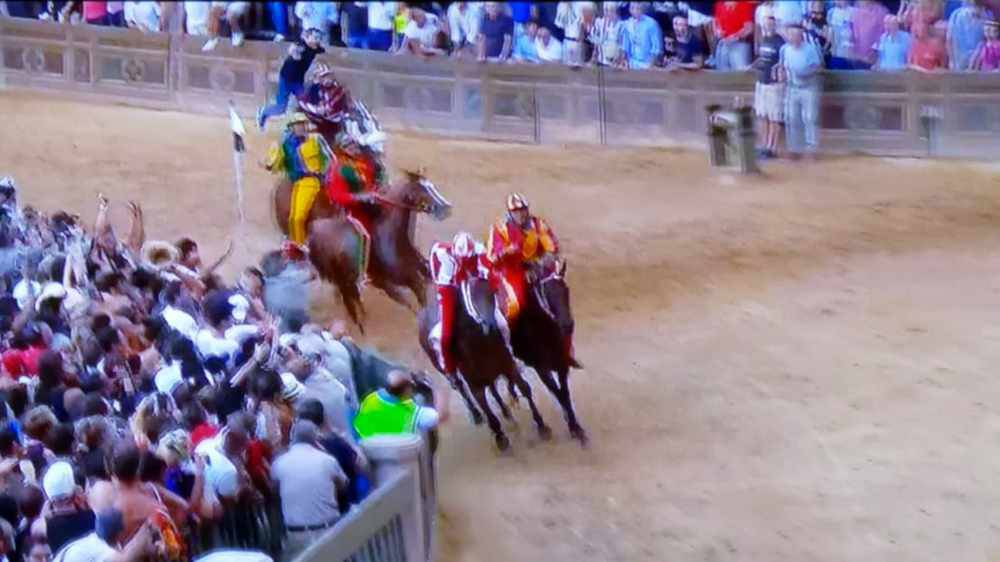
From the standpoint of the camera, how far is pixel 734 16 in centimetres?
2431

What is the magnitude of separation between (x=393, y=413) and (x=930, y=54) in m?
12.8

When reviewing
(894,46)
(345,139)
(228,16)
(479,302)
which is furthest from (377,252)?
(228,16)

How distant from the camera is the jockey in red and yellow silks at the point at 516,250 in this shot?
Result: 14156 millimetres

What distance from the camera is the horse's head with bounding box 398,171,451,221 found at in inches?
674

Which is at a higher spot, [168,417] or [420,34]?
[420,34]

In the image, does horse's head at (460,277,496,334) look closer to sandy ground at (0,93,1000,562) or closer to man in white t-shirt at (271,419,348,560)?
sandy ground at (0,93,1000,562)

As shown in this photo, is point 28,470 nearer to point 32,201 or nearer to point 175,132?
point 32,201

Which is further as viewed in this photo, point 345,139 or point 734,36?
point 734,36

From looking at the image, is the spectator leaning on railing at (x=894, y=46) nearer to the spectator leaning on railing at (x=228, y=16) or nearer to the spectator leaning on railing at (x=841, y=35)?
the spectator leaning on railing at (x=841, y=35)

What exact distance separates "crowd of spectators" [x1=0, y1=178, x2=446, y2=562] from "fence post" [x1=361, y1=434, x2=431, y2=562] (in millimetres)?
131

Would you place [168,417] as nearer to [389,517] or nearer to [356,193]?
[389,517]

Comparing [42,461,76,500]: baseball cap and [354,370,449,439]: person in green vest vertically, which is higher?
[42,461,76,500]: baseball cap

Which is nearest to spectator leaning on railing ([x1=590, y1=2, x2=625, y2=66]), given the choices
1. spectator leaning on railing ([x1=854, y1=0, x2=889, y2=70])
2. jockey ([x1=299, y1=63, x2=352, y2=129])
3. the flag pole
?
spectator leaning on railing ([x1=854, y1=0, x2=889, y2=70])

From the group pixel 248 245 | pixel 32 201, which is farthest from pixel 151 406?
pixel 32 201
